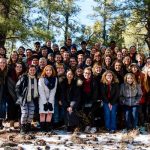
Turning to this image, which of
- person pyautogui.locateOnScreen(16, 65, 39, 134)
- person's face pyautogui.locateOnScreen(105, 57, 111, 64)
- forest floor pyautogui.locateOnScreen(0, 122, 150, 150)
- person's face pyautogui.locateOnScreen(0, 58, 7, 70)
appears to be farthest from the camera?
person's face pyautogui.locateOnScreen(105, 57, 111, 64)

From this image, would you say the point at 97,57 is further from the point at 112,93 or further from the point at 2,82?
the point at 2,82

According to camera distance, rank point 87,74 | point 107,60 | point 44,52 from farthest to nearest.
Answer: point 44,52
point 107,60
point 87,74

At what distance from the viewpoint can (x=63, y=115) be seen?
10.2 m

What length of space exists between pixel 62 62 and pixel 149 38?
14177 mm

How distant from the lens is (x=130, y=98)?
10.1 metres

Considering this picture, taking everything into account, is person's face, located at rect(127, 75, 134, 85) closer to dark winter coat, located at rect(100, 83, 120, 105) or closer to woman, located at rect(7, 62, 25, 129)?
dark winter coat, located at rect(100, 83, 120, 105)

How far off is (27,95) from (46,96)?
0.54 m

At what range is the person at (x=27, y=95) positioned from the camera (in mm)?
9453

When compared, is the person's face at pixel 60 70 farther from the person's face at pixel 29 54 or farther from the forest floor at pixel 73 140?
the person's face at pixel 29 54

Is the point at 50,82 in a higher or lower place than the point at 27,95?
higher

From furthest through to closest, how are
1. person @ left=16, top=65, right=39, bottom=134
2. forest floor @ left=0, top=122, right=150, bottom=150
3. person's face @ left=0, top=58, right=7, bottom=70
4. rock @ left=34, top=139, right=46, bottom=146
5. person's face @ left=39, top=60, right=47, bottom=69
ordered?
1. person's face @ left=39, top=60, right=47, bottom=69
2. person's face @ left=0, top=58, right=7, bottom=70
3. person @ left=16, top=65, right=39, bottom=134
4. rock @ left=34, top=139, right=46, bottom=146
5. forest floor @ left=0, top=122, right=150, bottom=150

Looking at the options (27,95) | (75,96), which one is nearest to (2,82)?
(27,95)

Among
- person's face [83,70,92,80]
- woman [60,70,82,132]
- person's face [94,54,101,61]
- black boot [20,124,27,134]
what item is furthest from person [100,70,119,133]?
black boot [20,124,27,134]

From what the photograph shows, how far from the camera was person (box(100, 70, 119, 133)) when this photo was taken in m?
10.0
